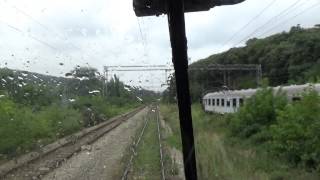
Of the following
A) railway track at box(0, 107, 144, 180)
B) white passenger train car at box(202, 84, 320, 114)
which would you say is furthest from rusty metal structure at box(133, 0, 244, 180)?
white passenger train car at box(202, 84, 320, 114)

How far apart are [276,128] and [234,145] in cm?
620

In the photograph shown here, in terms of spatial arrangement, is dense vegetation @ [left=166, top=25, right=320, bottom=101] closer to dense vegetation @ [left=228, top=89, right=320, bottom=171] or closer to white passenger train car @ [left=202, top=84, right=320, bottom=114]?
white passenger train car @ [left=202, top=84, right=320, bottom=114]

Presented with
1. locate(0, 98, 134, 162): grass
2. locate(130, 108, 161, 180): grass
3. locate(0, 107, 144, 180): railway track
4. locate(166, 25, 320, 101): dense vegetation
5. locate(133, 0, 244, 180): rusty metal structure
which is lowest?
locate(130, 108, 161, 180): grass

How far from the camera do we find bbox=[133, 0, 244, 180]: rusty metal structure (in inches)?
110

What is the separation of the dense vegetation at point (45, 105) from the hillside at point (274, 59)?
12.0 m

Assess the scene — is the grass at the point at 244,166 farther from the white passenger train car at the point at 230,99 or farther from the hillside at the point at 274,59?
the hillside at the point at 274,59

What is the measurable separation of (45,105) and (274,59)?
39892 millimetres

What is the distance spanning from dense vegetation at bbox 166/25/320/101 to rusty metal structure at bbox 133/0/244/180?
161 feet

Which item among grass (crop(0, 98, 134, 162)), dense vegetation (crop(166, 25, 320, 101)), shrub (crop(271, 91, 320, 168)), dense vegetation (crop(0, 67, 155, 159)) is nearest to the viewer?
shrub (crop(271, 91, 320, 168))

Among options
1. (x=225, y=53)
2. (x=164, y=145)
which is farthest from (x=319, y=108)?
(x=225, y=53)

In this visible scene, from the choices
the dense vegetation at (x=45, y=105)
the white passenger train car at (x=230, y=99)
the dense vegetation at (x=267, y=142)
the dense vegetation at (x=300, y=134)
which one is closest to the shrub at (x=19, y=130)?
the dense vegetation at (x=45, y=105)

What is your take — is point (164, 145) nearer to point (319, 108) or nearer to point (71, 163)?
point (71, 163)

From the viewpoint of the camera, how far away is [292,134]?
15055 mm

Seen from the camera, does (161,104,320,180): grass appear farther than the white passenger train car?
No
